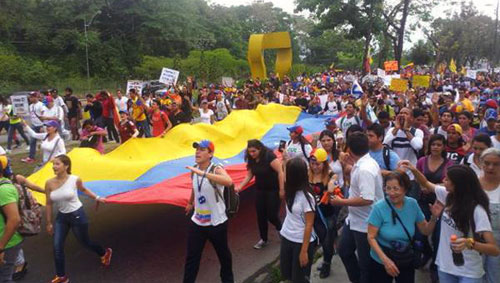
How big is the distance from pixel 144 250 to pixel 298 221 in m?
2.90

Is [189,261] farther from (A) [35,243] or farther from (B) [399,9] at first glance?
(B) [399,9]

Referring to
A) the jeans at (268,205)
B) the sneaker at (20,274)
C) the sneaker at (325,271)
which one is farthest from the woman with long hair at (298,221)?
the sneaker at (20,274)

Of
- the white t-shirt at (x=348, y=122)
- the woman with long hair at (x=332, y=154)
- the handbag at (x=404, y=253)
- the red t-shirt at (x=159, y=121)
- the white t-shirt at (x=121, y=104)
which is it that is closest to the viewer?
the handbag at (x=404, y=253)

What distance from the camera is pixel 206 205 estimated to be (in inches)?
169

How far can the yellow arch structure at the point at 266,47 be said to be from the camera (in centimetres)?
2923

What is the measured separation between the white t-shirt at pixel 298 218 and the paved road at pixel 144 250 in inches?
58.5

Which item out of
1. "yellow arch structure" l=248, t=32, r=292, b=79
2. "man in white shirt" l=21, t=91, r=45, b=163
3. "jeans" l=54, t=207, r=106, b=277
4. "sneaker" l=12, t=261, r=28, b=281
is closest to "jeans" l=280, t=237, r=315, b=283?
"jeans" l=54, t=207, r=106, b=277

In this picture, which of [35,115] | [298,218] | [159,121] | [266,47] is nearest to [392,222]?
[298,218]

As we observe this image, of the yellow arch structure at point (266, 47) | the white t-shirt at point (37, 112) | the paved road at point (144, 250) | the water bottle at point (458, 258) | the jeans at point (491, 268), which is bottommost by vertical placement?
the paved road at point (144, 250)

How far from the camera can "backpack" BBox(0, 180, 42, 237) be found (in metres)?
4.25

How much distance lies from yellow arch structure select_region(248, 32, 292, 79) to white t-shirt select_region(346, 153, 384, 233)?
25840 millimetres

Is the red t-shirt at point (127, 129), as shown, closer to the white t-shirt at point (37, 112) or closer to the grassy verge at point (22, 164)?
the grassy verge at point (22, 164)

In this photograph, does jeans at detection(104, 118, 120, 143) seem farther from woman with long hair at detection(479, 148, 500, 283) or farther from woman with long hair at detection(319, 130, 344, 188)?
woman with long hair at detection(479, 148, 500, 283)

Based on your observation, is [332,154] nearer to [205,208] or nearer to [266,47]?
[205,208]
